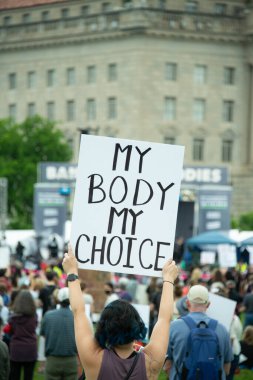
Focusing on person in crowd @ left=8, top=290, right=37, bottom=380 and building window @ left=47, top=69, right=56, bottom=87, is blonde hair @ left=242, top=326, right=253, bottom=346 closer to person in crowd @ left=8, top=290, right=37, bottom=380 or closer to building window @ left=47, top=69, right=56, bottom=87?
person in crowd @ left=8, top=290, right=37, bottom=380

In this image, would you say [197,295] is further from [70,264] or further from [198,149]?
[198,149]

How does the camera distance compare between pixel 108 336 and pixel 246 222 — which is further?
pixel 246 222

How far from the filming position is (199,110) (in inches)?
4242

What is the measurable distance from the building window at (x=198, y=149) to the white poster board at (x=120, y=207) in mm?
97862

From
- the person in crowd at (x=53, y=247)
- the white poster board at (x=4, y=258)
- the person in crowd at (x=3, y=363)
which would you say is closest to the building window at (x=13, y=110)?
the person in crowd at (x=53, y=247)

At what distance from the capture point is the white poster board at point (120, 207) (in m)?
9.57

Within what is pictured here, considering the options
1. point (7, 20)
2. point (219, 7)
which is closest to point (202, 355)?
point (219, 7)

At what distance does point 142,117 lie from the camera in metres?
105

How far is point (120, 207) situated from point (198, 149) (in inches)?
3884

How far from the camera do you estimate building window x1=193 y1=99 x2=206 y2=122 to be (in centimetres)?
10719

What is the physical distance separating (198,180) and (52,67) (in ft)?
178

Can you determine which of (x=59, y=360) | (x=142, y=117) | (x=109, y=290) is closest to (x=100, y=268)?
(x=59, y=360)

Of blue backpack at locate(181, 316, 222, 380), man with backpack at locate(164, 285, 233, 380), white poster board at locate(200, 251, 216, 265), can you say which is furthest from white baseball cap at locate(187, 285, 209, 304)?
white poster board at locate(200, 251, 216, 265)

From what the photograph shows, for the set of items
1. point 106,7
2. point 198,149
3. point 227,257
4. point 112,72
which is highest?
point 106,7
